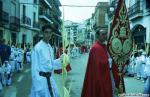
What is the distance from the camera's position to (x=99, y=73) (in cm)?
811

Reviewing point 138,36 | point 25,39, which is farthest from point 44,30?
point 25,39

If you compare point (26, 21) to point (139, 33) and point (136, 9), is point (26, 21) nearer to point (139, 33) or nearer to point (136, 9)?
point (139, 33)

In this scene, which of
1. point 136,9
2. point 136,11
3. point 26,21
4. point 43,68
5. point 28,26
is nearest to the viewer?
point 43,68

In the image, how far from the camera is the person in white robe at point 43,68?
7.38m

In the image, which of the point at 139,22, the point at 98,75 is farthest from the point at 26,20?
the point at 98,75

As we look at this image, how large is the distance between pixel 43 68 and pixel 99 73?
118 centimetres

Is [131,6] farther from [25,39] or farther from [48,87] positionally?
[48,87]

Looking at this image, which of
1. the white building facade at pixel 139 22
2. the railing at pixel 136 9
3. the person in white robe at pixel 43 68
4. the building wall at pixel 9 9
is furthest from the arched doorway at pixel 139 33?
the person in white robe at pixel 43 68

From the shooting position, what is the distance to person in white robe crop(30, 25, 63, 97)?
7.38 m

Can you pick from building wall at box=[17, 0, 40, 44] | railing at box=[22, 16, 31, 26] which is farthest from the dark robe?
railing at box=[22, 16, 31, 26]

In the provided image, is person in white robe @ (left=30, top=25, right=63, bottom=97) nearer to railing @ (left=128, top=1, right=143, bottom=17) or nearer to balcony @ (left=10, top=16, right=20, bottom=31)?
railing @ (left=128, top=1, right=143, bottom=17)

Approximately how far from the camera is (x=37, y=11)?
58.5 metres

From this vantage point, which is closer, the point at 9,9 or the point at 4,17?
the point at 4,17

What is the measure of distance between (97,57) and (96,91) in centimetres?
62
